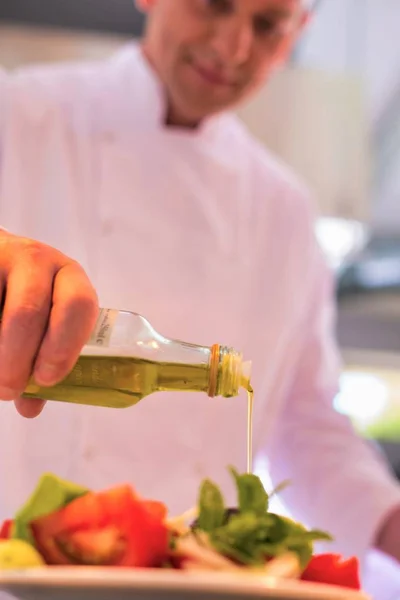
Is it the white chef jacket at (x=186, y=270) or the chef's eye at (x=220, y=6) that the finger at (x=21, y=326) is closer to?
the white chef jacket at (x=186, y=270)

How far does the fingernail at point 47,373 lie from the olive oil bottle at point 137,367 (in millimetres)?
45

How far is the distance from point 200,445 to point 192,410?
9 centimetres

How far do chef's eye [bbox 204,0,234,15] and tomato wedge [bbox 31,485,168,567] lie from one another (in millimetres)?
732

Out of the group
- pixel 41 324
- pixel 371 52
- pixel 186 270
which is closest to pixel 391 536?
pixel 186 270

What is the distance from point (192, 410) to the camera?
86cm

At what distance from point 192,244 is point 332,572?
2.15ft

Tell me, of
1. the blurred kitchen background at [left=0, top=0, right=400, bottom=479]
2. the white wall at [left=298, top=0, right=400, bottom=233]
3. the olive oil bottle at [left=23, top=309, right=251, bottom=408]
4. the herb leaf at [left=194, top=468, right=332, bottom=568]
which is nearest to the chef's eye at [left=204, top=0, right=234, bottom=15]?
the olive oil bottle at [left=23, top=309, right=251, bottom=408]

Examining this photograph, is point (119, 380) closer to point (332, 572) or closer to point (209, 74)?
point (332, 572)

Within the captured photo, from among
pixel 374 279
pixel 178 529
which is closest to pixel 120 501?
pixel 178 529

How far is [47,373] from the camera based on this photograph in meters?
0.40

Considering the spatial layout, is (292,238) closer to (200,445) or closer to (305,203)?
(305,203)

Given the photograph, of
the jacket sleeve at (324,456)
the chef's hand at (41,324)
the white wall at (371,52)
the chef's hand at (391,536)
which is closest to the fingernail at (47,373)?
the chef's hand at (41,324)

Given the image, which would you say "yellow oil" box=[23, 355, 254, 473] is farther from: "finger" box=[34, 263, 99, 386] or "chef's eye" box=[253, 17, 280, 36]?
"chef's eye" box=[253, 17, 280, 36]

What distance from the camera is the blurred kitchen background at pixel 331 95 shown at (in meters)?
1.80
